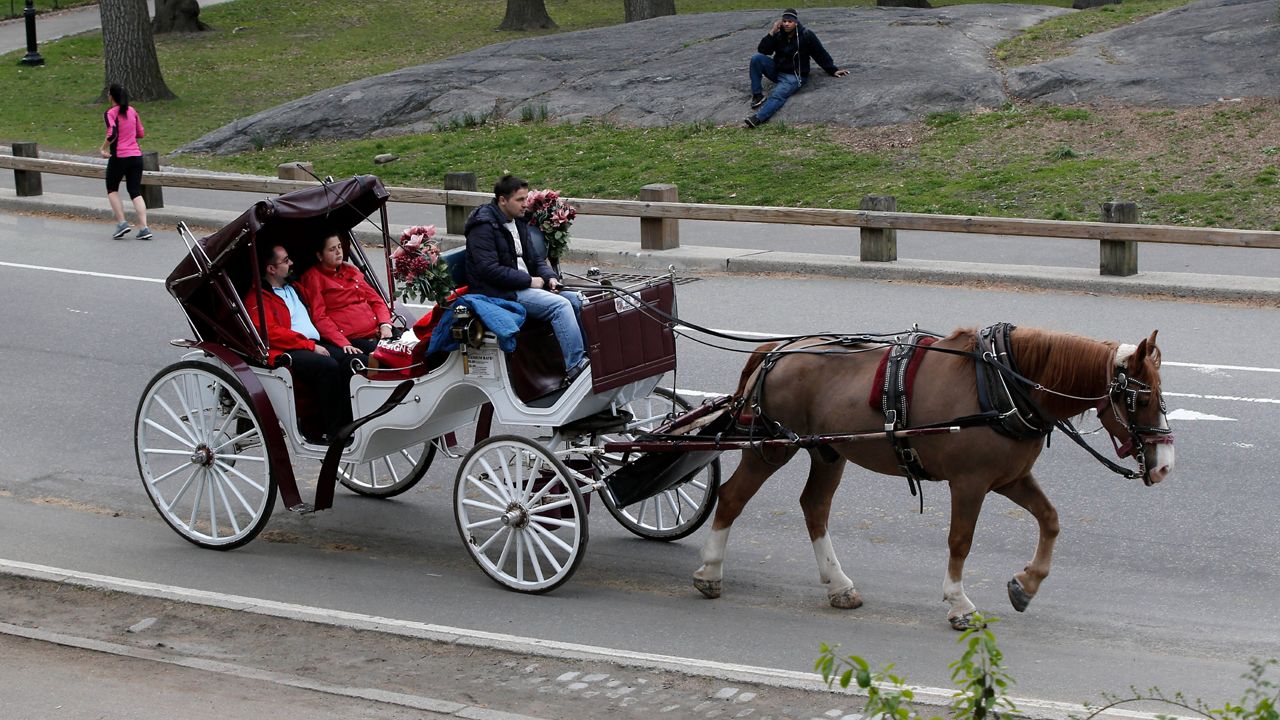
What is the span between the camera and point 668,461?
7867 mm

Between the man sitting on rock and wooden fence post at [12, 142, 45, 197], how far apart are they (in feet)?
34.5

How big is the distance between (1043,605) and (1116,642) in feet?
1.84

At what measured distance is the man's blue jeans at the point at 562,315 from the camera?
8.00 meters

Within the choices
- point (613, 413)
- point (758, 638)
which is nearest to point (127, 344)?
point (613, 413)

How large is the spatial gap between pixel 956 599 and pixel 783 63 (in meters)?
17.5

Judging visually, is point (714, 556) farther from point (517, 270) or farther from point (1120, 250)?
point (1120, 250)

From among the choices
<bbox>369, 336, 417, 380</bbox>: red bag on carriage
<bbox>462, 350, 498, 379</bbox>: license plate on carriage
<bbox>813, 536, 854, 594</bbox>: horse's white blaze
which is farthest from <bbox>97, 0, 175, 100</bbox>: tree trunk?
<bbox>813, 536, 854, 594</bbox>: horse's white blaze

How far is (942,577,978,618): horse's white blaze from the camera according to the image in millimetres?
7062

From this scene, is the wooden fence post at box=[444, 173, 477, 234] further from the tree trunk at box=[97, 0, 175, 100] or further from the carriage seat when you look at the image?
the tree trunk at box=[97, 0, 175, 100]

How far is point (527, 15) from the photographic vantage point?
123 ft

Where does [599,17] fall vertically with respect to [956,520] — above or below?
above

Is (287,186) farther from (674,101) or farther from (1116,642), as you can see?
(1116,642)

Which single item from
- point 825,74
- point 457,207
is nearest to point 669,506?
point 457,207

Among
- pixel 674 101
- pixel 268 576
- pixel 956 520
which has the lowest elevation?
pixel 268 576
